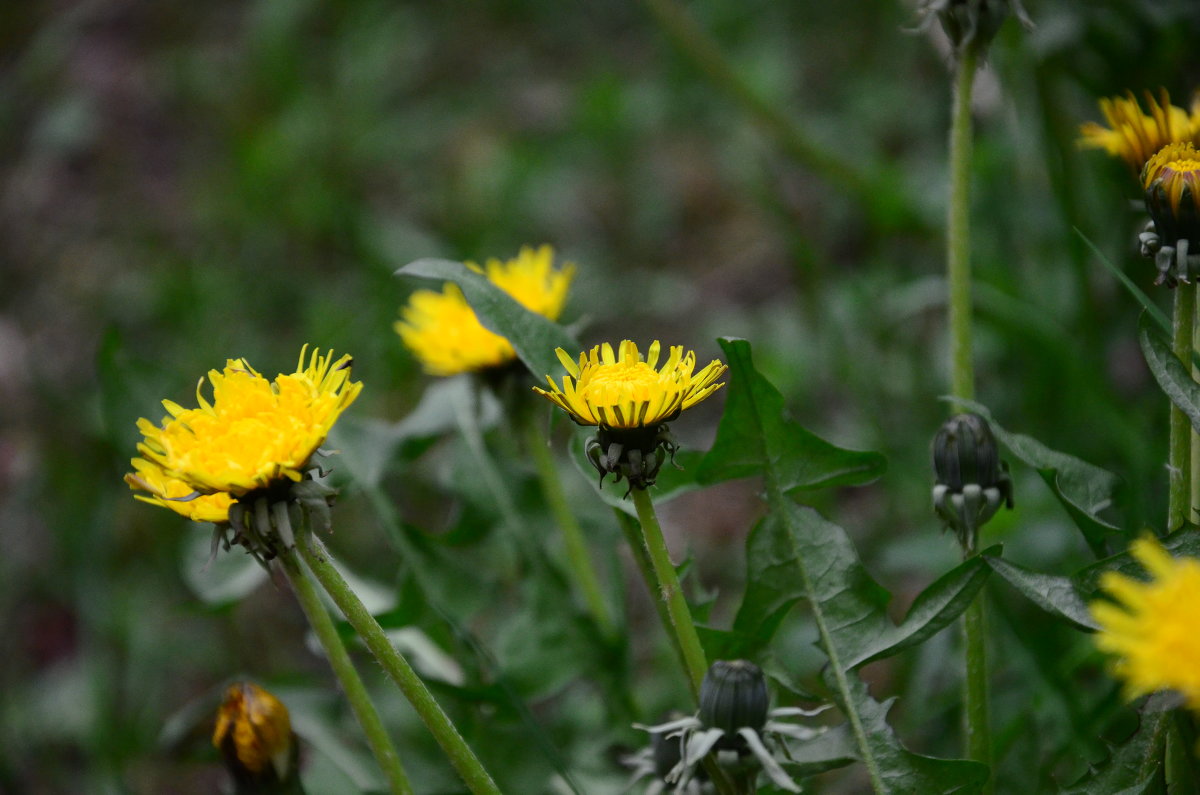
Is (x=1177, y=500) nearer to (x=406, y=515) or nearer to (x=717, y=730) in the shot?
(x=717, y=730)

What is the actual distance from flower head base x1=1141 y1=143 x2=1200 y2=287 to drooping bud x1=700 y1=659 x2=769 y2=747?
545 millimetres

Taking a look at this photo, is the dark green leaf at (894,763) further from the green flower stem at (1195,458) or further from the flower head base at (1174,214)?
the flower head base at (1174,214)

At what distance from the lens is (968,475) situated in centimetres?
115

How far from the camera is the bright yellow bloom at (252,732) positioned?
1239 millimetres

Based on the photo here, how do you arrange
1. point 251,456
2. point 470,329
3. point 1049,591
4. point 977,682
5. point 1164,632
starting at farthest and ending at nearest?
point 470,329, point 977,682, point 1049,591, point 251,456, point 1164,632

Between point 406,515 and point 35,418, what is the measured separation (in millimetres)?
1072

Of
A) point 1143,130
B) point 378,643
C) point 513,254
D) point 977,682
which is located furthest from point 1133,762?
point 513,254

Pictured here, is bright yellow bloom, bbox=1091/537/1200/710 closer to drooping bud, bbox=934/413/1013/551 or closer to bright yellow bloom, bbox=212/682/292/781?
drooping bud, bbox=934/413/1013/551

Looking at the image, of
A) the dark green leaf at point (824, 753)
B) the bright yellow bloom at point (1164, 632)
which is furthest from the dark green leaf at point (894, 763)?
the bright yellow bloom at point (1164, 632)

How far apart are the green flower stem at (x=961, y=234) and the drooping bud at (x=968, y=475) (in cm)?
13

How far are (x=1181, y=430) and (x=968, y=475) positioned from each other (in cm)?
21

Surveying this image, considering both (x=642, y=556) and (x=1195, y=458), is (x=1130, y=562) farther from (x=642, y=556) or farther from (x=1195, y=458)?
(x=642, y=556)

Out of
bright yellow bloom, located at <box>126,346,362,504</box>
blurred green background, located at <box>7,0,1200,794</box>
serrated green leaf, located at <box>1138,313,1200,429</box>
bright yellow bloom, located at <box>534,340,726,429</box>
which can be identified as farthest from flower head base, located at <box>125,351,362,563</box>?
serrated green leaf, located at <box>1138,313,1200,429</box>

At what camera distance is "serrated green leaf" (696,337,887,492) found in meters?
1.23
